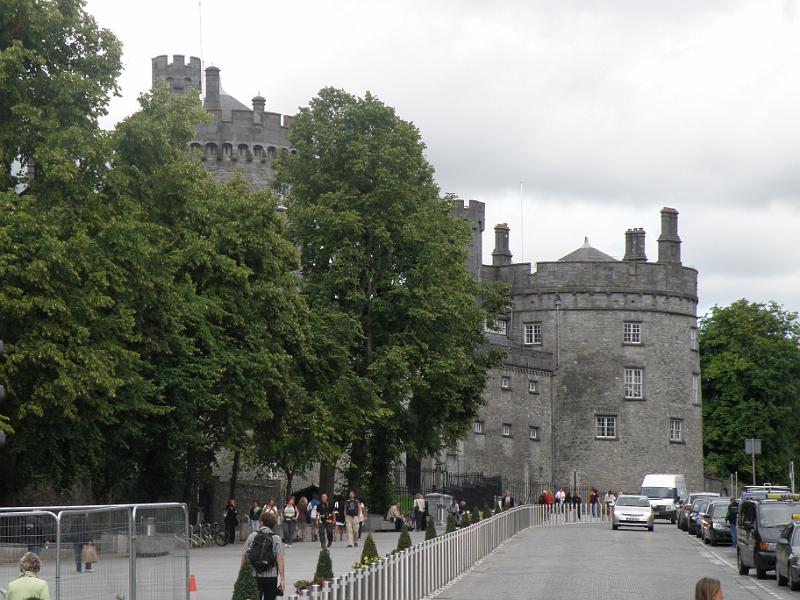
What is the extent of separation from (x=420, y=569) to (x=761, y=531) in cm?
1063

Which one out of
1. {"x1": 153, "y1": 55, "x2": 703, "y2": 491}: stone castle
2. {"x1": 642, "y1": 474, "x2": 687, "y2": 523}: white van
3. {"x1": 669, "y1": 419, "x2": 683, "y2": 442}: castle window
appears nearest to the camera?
{"x1": 642, "y1": 474, "x2": 687, "y2": 523}: white van

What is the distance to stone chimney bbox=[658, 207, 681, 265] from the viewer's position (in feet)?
280

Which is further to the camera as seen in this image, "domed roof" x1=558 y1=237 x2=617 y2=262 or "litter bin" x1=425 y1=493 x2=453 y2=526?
"domed roof" x1=558 y1=237 x2=617 y2=262

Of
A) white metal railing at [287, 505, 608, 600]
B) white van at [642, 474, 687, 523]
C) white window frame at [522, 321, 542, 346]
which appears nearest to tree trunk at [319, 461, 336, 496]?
white metal railing at [287, 505, 608, 600]

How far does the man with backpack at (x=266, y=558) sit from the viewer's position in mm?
16906

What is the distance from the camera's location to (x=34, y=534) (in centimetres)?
1375

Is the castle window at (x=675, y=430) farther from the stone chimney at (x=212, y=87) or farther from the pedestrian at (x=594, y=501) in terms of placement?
the stone chimney at (x=212, y=87)

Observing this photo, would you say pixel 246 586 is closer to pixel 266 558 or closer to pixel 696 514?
pixel 266 558

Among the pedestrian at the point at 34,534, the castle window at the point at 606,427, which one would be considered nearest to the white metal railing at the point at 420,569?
the pedestrian at the point at 34,534

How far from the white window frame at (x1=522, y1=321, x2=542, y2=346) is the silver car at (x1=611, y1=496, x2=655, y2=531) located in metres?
27.8

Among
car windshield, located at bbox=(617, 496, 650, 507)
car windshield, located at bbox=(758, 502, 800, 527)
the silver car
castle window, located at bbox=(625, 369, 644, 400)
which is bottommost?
the silver car

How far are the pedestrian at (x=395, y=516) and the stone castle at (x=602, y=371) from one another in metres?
28.1

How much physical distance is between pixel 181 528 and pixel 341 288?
32.9 metres

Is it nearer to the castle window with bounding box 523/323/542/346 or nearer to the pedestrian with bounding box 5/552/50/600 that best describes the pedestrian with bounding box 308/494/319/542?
the pedestrian with bounding box 5/552/50/600
